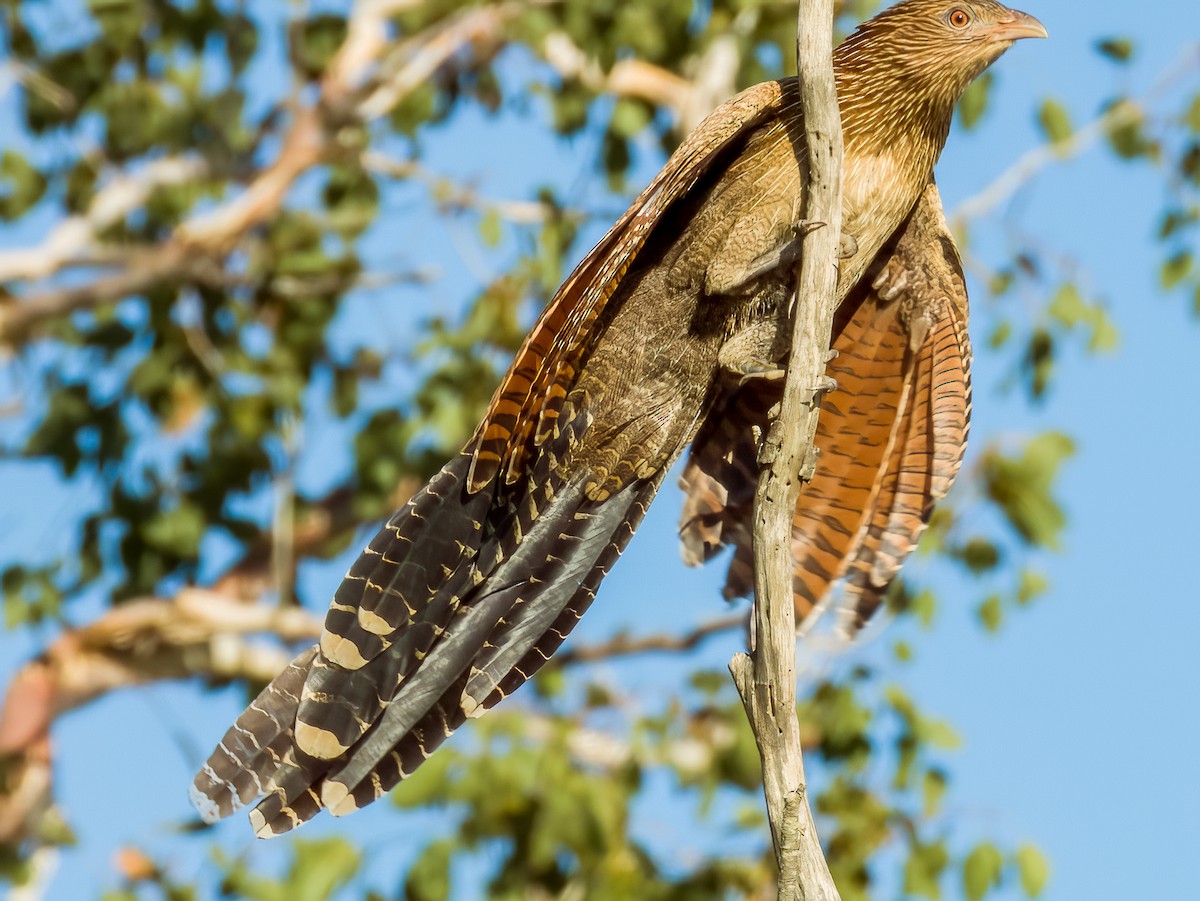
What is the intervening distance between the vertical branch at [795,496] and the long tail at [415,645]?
694mm

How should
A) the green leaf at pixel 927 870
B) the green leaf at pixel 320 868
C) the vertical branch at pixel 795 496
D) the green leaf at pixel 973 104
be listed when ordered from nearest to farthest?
the vertical branch at pixel 795 496 → the green leaf at pixel 320 868 → the green leaf at pixel 927 870 → the green leaf at pixel 973 104

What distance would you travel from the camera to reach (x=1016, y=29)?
3609 mm

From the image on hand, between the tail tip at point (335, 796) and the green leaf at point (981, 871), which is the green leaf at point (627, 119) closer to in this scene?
the green leaf at point (981, 871)

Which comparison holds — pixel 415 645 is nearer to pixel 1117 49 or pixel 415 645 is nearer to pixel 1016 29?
pixel 1016 29

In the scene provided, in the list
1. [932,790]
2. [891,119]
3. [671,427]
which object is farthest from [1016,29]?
[932,790]

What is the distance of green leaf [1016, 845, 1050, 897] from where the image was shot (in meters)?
5.00

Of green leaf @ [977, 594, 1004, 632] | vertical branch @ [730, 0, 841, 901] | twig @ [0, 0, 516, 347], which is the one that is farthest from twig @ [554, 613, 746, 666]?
vertical branch @ [730, 0, 841, 901]

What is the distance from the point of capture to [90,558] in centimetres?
679

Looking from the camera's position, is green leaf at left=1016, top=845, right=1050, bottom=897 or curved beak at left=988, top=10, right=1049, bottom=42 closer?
curved beak at left=988, top=10, right=1049, bottom=42

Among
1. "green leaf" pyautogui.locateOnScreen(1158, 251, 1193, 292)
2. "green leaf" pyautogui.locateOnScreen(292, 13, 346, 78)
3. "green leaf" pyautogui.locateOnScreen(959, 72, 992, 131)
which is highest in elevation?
"green leaf" pyautogui.locateOnScreen(292, 13, 346, 78)

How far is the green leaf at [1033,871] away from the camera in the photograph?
197 inches

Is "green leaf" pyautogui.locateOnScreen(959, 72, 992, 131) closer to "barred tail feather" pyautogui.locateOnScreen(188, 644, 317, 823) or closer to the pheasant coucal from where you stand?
the pheasant coucal

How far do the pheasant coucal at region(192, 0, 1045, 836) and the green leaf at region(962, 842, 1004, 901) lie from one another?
5.85ft

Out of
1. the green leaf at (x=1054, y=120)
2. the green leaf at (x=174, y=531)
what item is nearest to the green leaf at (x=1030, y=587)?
Answer: the green leaf at (x=1054, y=120)
